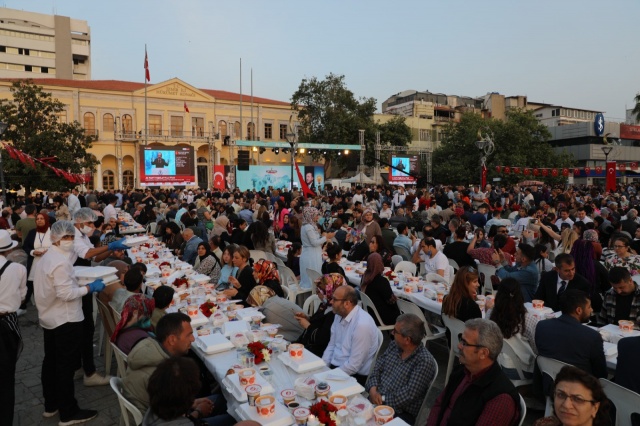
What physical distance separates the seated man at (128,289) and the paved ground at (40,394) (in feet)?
3.10

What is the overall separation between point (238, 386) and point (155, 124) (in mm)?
42941

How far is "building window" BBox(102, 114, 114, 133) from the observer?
39844 mm

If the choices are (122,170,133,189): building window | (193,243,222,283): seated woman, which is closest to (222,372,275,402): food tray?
(193,243,222,283): seated woman

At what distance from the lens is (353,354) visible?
353cm

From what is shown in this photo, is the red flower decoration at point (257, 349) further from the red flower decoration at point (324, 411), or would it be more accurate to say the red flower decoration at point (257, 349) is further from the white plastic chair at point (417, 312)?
the white plastic chair at point (417, 312)

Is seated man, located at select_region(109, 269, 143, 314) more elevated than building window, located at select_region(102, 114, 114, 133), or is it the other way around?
building window, located at select_region(102, 114, 114, 133)

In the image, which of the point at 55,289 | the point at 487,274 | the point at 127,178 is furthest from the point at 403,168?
the point at 55,289

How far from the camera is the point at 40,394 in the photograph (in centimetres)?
447

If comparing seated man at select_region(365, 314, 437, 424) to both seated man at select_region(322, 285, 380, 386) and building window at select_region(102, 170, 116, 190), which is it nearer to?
seated man at select_region(322, 285, 380, 386)

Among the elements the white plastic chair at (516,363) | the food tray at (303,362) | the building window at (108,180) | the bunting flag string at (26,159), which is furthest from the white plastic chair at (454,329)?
the building window at (108,180)

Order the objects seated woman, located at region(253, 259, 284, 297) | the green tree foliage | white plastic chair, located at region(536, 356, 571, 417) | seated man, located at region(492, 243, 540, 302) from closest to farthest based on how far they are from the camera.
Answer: white plastic chair, located at region(536, 356, 571, 417) → seated woman, located at region(253, 259, 284, 297) → seated man, located at region(492, 243, 540, 302) → the green tree foliage

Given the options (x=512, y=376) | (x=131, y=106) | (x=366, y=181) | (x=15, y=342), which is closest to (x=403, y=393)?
(x=512, y=376)

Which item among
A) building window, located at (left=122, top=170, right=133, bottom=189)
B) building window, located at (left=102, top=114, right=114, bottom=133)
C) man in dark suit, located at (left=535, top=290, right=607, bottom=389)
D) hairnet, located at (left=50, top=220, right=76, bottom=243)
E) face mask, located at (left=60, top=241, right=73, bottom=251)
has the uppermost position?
building window, located at (left=102, top=114, right=114, bottom=133)

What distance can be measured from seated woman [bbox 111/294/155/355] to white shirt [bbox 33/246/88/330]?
730mm
